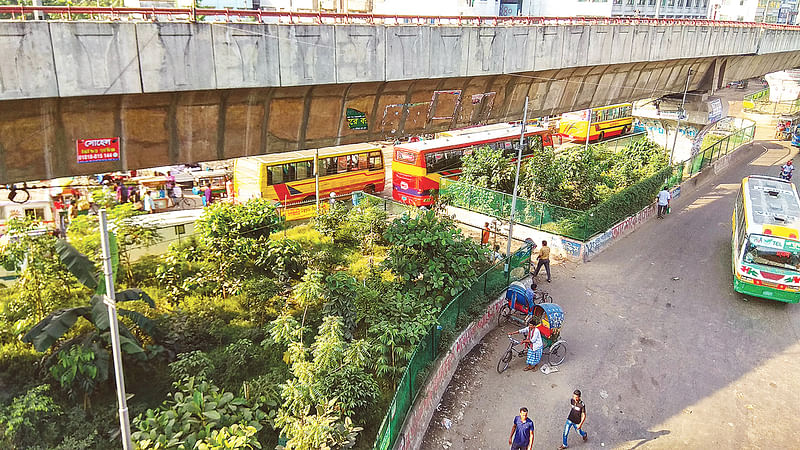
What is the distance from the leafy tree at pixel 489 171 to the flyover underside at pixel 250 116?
2.68m

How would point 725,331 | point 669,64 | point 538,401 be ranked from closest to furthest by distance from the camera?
point 538,401, point 725,331, point 669,64

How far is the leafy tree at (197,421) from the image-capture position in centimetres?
711

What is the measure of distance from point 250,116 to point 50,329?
5.05 meters

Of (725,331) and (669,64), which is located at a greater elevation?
(669,64)

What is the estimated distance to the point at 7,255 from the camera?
10.4 m

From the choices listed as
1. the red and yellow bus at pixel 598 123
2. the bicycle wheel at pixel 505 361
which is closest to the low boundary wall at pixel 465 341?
the bicycle wheel at pixel 505 361

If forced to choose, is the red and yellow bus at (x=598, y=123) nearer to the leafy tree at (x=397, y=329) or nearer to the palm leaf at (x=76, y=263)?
the leafy tree at (x=397, y=329)

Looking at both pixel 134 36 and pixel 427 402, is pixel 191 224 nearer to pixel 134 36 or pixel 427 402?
pixel 134 36

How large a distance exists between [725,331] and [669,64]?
13087 millimetres

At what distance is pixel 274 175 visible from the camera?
66.4ft

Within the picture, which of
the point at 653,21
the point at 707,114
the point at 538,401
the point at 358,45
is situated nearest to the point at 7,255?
the point at 358,45

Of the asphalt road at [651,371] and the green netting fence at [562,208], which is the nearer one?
the asphalt road at [651,371]

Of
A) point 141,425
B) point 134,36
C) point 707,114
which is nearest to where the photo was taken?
point 141,425


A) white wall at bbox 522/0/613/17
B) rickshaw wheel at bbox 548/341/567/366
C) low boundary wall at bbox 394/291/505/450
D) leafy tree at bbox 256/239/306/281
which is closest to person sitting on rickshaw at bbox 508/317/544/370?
rickshaw wheel at bbox 548/341/567/366
